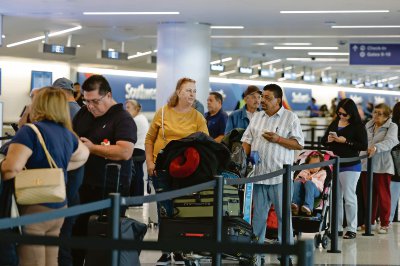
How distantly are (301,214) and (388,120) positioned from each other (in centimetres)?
246

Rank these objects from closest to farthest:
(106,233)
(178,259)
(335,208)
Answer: (106,233), (178,259), (335,208)

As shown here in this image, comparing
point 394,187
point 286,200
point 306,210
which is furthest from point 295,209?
point 394,187

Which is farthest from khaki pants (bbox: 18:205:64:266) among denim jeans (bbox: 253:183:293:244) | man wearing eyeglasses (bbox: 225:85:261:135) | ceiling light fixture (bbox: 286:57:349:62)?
ceiling light fixture (bbox: 286:57:349:62)

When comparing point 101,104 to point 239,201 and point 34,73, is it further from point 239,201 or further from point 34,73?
point 34,73

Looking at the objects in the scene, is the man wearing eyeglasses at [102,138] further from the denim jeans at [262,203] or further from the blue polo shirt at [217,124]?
the blue polo shirt at [217,124]

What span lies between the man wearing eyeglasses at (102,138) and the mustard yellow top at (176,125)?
1.35m

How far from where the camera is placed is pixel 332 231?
31.3ft

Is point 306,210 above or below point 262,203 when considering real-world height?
below

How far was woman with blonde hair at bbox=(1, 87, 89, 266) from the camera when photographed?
5.39m

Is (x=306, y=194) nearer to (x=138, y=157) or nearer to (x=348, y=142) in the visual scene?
(x=348, y=142)

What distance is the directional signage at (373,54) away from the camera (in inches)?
941

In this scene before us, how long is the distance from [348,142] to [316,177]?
0.68m

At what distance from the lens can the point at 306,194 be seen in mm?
9547

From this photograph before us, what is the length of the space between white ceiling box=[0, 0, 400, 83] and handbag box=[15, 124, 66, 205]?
10310mm
